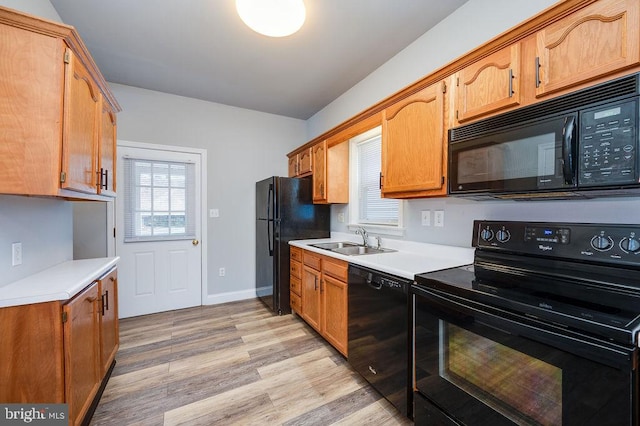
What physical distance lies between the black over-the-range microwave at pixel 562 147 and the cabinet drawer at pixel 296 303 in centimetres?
206

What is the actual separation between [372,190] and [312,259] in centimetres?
101

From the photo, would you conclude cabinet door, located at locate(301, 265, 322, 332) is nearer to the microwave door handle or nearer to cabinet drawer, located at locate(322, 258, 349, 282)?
cabinet drawer, located at locate(322, 258, 349, 282)

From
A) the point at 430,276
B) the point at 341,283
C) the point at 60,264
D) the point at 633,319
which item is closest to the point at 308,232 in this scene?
the point at 341,283

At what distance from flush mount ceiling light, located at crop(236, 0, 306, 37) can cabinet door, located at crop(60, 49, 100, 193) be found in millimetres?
965

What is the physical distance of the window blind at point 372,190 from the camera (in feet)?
8.75

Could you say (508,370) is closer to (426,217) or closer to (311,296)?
(426,217)

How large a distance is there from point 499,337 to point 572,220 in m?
0.78

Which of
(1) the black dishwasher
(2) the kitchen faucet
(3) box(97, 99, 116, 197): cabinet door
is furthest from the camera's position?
(2) the kitchen faucet

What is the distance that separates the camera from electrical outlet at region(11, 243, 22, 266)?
1410mm

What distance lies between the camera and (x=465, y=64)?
59.9 inches

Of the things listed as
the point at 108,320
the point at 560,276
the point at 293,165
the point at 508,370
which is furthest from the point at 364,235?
the point at 108,320

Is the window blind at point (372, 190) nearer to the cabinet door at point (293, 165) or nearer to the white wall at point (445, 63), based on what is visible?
the white wall at point (445, 63)

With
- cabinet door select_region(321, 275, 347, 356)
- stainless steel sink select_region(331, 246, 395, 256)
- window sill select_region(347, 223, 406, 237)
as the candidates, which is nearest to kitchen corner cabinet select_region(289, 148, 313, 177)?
window sill select_region(347, 223, 406, 237)

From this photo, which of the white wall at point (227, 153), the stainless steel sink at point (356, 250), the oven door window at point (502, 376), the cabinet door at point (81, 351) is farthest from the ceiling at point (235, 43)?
the oven door window at point (502, 376)
